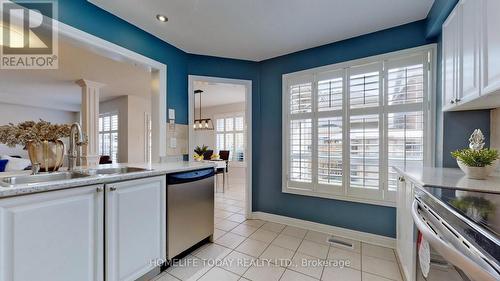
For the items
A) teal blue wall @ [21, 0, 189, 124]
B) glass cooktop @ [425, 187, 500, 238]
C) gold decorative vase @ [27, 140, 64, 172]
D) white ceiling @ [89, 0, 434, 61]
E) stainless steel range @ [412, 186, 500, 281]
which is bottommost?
stainless steel range @ [412, 186, 500, 281]

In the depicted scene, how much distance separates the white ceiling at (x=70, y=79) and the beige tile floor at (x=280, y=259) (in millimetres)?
2566

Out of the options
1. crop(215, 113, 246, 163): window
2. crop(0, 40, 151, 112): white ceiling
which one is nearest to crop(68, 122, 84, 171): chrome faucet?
crop(0, 40, 151, 112): white ceiling

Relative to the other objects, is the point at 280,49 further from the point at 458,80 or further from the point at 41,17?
the point at 41,17

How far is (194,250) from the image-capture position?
221cm

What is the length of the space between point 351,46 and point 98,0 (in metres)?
2.64

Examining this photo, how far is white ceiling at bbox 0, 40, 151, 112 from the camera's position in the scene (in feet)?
10.7

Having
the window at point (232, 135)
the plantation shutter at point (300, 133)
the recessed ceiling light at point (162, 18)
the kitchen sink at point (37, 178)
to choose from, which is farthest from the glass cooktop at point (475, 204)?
the window at point (232, 135)

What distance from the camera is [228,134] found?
22.3 feet

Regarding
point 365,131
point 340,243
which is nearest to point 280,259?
point 340,243

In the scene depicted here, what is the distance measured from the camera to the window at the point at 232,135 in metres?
6.60

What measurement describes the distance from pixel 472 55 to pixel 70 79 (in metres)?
5.99

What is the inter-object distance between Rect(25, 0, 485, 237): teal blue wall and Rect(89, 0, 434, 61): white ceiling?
109mm

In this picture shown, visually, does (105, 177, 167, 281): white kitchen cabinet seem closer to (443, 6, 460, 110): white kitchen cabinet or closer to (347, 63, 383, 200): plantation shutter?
(347, 63, 383, 200): plantation shutter

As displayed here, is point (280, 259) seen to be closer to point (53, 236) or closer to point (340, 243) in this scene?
point (340, 243)
